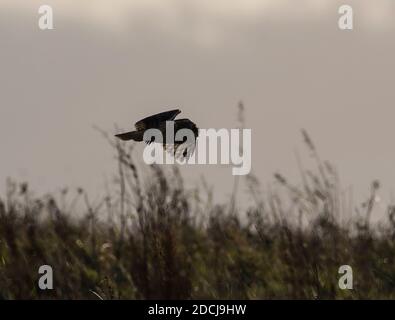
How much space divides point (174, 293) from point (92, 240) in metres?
0.99

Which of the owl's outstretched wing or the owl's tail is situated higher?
the owl's outstretched wing

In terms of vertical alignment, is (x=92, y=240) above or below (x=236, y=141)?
below

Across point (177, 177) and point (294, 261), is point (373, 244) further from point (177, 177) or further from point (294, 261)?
point (177, 177)

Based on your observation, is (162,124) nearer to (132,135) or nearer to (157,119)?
(157,119)

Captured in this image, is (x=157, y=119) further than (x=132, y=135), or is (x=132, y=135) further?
(x=132, y=135)

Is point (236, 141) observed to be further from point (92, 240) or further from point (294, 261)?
point (92, 240)

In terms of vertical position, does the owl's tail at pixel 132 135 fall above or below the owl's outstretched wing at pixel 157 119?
below

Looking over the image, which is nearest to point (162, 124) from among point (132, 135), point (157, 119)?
point (157, 119)
